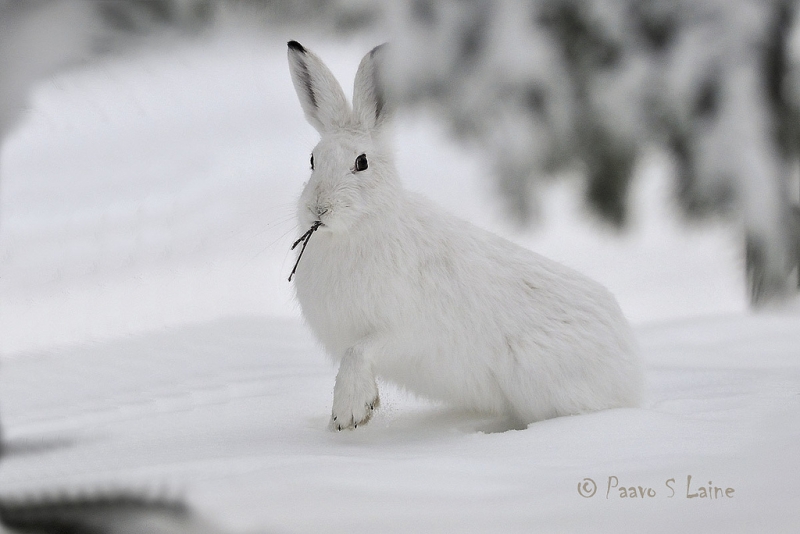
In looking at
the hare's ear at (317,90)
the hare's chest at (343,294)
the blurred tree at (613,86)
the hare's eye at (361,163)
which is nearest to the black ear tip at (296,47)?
the hare's ear at (317,90)

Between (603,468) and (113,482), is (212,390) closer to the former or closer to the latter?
(113,482)

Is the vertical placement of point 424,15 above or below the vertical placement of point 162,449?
above

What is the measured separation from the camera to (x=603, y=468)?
137 centimetres

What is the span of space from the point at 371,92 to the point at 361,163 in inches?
6.8

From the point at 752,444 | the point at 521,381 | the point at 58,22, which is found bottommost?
the point at 752,444

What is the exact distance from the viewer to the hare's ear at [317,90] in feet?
5.85

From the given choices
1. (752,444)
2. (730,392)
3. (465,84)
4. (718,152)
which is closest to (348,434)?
(752,444)

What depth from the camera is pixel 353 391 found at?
164cm

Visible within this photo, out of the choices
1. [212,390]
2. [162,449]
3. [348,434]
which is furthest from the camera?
[212,390]

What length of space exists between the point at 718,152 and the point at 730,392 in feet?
4.20

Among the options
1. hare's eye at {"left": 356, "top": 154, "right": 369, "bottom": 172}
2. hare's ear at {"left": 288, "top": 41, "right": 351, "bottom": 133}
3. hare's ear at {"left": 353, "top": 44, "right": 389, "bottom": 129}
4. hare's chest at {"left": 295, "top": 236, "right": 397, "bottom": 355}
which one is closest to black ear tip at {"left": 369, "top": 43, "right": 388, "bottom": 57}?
hare's ear at {"left": 353, "top": 44, "right": 389, "bottom": 129}

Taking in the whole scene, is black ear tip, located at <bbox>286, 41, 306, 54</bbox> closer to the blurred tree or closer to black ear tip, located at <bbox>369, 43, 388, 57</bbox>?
black ear tip, located at <bbox>369, 43, 388, 57</bbox>

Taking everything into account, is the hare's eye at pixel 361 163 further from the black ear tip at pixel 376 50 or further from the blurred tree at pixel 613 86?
the blurred tree at pixel 613 86

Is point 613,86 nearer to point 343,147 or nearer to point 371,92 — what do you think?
point 371,92
